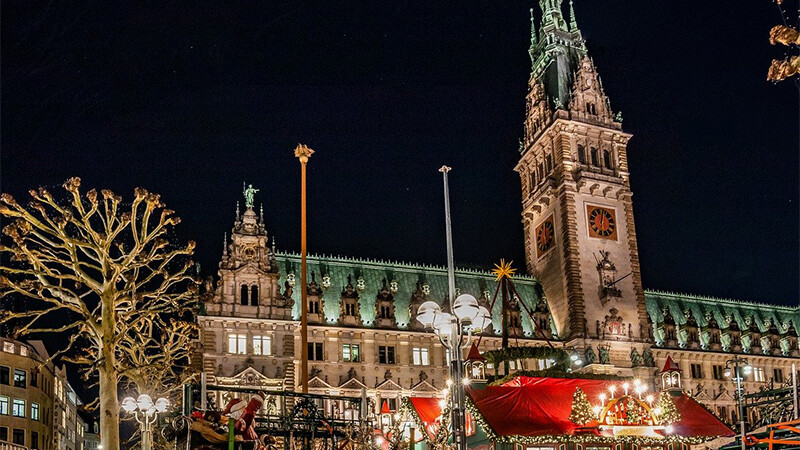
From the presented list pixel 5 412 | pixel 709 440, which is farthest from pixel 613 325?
pixel 5 412

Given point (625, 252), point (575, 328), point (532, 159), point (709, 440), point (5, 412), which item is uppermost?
point (532, 159)

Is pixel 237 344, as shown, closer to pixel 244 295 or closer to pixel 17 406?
pixel 244 295

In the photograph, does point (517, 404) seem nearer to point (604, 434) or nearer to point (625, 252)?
point (604, 434)

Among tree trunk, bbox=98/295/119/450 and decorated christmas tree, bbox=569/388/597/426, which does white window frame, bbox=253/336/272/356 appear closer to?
tree trunk, bbox=98/295/119/450

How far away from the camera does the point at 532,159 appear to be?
95.1 metres

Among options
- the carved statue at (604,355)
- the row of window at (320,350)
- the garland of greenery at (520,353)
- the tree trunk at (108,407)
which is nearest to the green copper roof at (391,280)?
the row of window at (320,350)

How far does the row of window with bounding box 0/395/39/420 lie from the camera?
79062 mm

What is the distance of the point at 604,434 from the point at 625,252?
57.4m

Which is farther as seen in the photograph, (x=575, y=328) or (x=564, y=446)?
(x=575, y=328)

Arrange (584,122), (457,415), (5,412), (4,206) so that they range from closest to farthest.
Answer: (457,415) < (4,206) < (5,412) < (584,122)

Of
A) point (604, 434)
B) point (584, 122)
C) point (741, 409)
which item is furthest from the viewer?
point (584, 122)

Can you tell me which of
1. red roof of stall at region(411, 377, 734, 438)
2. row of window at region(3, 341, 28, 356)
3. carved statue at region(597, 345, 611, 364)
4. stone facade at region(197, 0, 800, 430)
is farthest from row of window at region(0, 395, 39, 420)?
red roof of stall at region(411, 377, 734, 438)

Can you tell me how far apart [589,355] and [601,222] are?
1420 centimetres

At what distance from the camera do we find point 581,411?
108 feet
